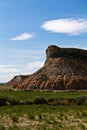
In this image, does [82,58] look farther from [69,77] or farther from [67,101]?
[67,101]

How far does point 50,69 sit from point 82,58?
52.0 ft

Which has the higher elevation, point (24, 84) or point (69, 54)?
point (69, 54)

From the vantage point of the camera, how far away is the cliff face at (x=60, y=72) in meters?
93.6

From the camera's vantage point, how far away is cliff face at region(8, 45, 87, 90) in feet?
307

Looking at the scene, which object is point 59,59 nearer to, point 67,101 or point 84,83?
point 84,83

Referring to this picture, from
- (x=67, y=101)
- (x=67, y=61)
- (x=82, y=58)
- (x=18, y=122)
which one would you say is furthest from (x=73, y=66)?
(x=18, y=122)

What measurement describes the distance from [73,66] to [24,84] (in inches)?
654

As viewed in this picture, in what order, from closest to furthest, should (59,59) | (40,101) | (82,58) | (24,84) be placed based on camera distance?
(40,101)
(24,84)
(59,59)
(82,58)

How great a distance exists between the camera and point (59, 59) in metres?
108

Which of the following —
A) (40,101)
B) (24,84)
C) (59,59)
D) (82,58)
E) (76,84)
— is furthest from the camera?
(82,58)

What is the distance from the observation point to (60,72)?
10056 cm

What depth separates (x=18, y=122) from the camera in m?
23.2

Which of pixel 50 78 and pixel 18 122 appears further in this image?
pixel 50 78

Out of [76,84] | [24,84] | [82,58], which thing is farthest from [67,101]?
[82,58]
